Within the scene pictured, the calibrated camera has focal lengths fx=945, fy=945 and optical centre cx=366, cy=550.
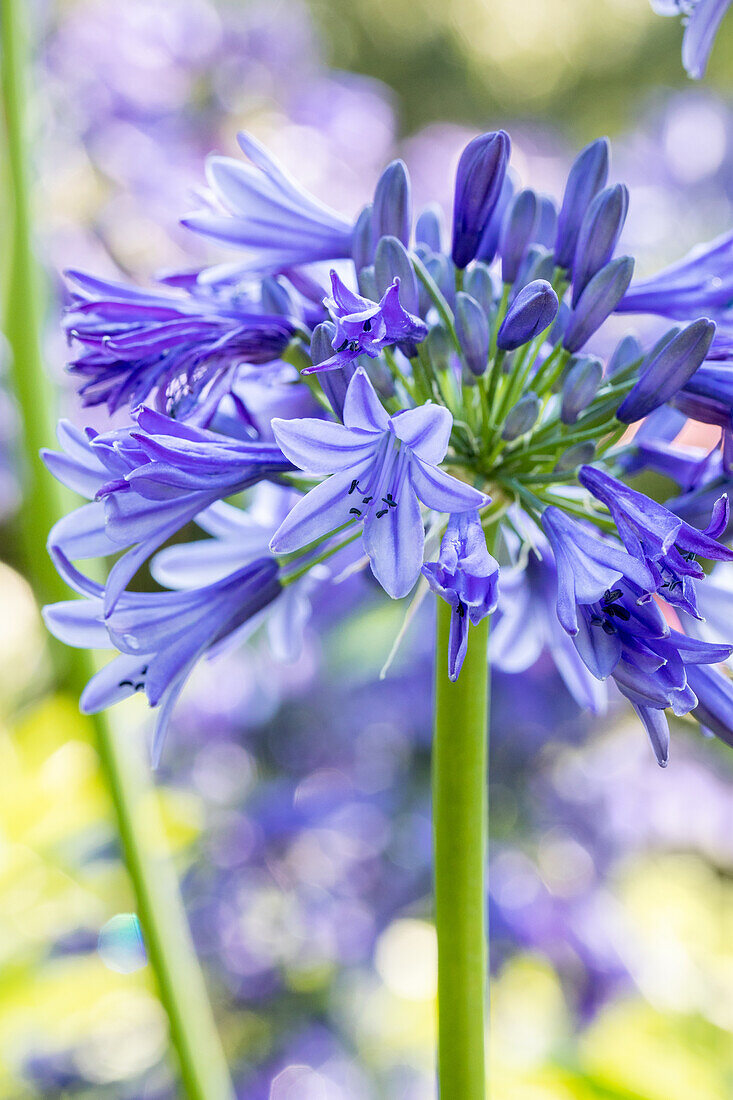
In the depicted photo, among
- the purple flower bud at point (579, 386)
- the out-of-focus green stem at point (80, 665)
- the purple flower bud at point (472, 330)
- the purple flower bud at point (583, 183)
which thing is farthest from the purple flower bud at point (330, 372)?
the out-of-focus green stem at point (80, 665)

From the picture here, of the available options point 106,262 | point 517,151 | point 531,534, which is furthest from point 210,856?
point 517,151

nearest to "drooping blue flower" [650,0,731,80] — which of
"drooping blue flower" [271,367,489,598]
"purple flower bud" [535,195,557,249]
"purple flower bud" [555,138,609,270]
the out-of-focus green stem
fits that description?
"purple flower bud" [555,138,609,270]

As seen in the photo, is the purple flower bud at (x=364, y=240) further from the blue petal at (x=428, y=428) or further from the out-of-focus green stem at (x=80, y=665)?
the out-of-focus green stem at (x=80, y=665)

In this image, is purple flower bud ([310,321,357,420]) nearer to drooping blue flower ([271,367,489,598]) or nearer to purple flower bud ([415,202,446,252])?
drooping blue flower ([271,367,489,598])

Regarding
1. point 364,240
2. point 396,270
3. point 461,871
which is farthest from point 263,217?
point 461,871

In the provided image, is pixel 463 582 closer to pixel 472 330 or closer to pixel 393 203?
pixel 472 330

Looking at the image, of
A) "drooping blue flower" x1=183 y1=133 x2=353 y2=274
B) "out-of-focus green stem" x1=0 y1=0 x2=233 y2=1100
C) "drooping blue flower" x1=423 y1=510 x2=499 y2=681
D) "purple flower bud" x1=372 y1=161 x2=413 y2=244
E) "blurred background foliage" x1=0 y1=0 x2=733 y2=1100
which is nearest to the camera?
"drooping blue flower" x1=423 y1=510 x2=499 y2=681

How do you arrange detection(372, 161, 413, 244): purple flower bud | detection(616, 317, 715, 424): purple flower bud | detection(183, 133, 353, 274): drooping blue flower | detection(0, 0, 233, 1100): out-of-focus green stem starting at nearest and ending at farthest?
detection(616, 317, 715, 424): purple flower bud → detection(372, 161, 413, 244): purple flower bud → detection(183, 133, 353, 274): drooping blue flower → detection(0, 0, 233, 1100): out-of-focus green stem
